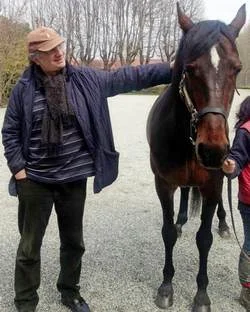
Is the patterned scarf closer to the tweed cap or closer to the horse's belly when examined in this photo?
the tweed cap

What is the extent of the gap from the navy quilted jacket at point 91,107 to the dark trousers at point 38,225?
6.3 inches

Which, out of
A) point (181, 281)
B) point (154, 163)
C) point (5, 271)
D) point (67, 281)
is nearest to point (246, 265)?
point (181, 281)

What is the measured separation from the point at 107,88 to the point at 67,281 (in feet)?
4.51

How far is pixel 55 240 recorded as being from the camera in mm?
3969

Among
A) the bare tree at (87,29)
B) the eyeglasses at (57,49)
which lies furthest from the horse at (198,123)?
the bare tree at (87,29)

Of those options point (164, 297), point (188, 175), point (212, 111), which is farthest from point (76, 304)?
point (212, 111)

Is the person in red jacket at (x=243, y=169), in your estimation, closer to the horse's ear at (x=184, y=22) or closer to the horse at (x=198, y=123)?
the horse at (x=198, y=123)

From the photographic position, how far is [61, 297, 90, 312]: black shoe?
280cm

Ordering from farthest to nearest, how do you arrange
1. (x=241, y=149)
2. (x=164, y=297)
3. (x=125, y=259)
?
(x=125, y=259) < (x=164, y=297) < (x=241, y=149)

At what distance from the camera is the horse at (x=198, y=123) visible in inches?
78.0

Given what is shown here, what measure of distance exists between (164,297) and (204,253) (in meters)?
0.43

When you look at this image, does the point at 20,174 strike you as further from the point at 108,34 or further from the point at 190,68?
the point at 108,34

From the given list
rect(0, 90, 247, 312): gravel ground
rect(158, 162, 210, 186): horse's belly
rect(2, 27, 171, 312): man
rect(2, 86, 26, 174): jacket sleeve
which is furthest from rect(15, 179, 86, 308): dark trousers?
rect(158, 162, 210, 186): horse's belly

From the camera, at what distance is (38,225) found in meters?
2.56
